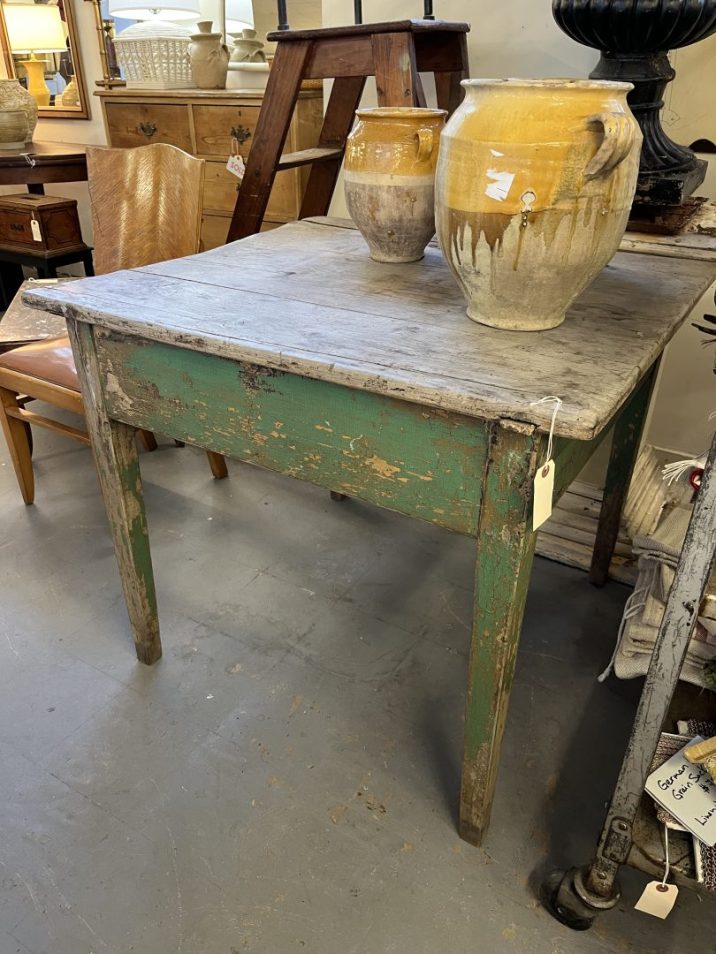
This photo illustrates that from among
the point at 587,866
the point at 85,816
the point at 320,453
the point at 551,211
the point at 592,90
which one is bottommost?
the point at 85,816

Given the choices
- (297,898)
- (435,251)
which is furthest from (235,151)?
(297,898)

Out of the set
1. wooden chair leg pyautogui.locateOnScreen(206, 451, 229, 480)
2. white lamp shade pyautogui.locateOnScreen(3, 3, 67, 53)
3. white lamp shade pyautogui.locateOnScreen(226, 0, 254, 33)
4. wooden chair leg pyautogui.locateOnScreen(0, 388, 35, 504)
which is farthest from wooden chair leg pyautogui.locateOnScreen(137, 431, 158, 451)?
white lamp shade pyautogui.locateOnScreen(3, 3, 67, 53)

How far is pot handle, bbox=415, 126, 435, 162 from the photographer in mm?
987

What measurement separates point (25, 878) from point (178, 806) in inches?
8.9

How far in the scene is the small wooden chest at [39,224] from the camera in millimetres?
2904

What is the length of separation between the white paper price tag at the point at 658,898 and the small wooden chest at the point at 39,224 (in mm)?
3064

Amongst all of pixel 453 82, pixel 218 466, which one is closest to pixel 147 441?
pixel 218 466

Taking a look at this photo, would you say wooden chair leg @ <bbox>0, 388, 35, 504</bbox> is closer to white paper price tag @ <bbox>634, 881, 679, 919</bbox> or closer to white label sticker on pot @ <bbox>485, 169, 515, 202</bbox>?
white label sticker on pot @ <bbox>485, 169, 515, 202</bbox>

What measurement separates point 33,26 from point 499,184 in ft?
11.5

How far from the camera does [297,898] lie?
0.99 metres

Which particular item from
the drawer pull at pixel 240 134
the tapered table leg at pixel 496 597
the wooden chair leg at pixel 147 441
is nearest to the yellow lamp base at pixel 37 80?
the drawer pull at pixel 240 134

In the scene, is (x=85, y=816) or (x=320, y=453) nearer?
(x=320, y=453)

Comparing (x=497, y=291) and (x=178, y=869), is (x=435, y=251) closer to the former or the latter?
(x=497, y=291)

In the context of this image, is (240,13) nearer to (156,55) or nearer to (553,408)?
(156,55)
